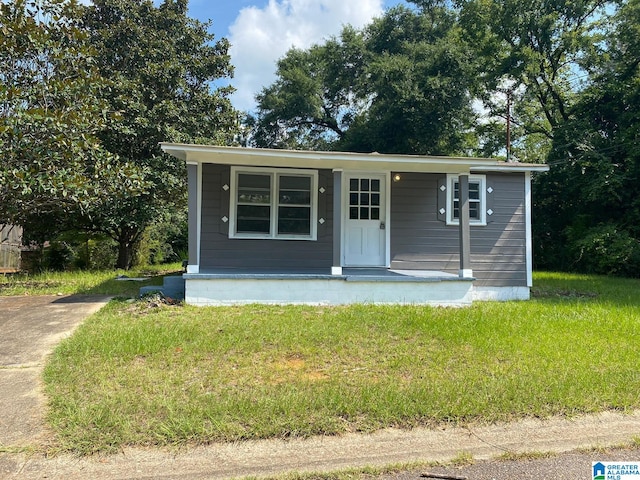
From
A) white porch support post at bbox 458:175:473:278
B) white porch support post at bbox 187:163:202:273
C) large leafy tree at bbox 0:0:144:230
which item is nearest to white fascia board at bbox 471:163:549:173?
white porch support post at bbox 458:175:473:278

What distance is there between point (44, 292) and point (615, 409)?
9.33m

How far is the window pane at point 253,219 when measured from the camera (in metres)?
8.00

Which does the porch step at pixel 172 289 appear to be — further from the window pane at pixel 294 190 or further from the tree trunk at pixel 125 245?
the tree trunk at pixel 125 245

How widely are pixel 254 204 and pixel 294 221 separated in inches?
33.2

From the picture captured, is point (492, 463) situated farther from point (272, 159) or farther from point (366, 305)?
point (272, 159)

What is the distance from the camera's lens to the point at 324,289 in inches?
272

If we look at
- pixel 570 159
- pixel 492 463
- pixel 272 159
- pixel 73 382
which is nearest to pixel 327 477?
pixel 492 463

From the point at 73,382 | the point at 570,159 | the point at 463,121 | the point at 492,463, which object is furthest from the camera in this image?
the point at 463,121

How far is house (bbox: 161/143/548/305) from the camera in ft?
23.8

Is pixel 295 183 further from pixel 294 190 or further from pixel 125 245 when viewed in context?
pixel 125 245

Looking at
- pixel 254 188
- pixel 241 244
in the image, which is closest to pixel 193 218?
pixel 241 244

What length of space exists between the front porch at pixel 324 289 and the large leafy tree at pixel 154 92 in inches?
207

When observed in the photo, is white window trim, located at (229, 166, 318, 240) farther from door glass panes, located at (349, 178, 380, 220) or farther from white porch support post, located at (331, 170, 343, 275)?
white porch support post, located at (331, 170, 343, 275)

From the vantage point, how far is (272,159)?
7047 millimetres
